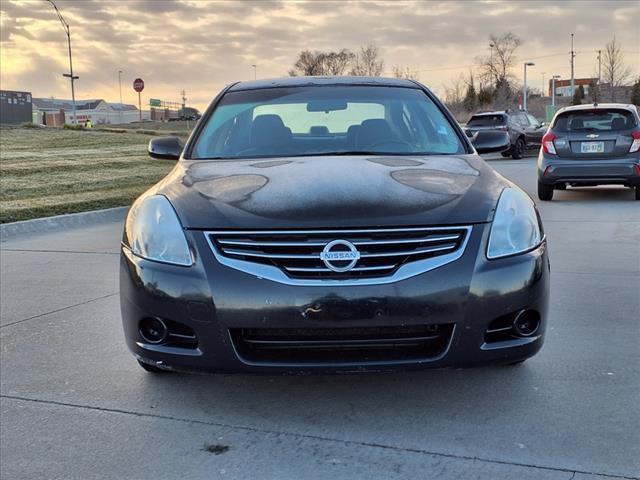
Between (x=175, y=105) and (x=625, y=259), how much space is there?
110m

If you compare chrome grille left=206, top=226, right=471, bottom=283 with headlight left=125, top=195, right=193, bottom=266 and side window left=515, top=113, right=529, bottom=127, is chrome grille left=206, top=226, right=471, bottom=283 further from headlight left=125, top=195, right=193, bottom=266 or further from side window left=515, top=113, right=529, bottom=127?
side window left=515, top=113, right=529, bottom=127

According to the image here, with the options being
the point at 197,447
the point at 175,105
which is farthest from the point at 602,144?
the point at 175,105

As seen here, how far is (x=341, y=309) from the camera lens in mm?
2711

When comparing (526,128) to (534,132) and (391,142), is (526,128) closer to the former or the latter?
(534,132)

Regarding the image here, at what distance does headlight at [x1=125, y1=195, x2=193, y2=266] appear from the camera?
2908 millimetres

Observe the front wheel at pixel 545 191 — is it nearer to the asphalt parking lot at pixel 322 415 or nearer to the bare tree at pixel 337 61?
the asphalt parking lot at pixel 322 415

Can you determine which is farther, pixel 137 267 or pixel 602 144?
pixel 602 144

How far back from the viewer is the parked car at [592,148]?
10.5 meters

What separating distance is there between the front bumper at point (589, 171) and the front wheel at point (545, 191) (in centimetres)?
10

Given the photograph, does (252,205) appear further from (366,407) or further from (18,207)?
(18,207)

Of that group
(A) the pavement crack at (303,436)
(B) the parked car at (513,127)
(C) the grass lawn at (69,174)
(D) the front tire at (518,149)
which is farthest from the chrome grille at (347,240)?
(D) the front tire at (518,149)

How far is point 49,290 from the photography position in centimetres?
570

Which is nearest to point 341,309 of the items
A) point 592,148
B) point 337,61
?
point 592,148

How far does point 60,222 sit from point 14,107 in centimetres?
4401
